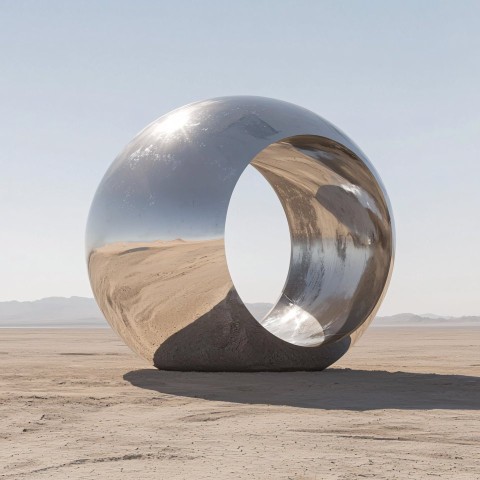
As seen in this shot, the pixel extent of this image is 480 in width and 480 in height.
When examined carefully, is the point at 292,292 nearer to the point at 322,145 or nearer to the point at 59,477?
the point at 322,145

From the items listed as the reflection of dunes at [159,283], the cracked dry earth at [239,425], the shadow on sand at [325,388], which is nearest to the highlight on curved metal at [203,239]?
the reflection of dunes at [159,283]

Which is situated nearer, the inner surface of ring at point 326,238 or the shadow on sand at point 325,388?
the shadow on sand at point 325,388

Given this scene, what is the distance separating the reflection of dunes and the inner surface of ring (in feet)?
7.43

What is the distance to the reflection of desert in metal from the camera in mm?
9617

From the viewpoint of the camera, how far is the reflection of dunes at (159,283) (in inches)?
377

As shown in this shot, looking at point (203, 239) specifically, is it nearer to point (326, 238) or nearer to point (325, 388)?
point (325, 388)

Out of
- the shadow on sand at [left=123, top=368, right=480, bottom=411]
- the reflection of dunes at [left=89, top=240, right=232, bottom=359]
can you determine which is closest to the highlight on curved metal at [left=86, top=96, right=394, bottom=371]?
the reflection of dunes at [left=89, top=240, right=232, bottom=359]

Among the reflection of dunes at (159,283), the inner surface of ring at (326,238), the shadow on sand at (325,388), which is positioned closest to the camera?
the shadow on sand at (325,388)

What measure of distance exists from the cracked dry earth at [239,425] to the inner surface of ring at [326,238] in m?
1.39

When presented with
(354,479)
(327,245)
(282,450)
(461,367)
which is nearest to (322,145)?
(327,245)

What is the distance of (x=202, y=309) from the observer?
9.73 meters

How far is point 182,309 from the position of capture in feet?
32.1

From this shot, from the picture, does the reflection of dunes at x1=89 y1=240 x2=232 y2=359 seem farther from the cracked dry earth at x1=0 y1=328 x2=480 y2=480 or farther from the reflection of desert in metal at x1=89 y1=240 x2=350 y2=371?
the cracked dry earth at x1=0 y1=328 x2=480 y2=480

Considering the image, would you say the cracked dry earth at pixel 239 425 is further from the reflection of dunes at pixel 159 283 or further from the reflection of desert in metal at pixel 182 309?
the reflection of dunes at pixel 159 283
